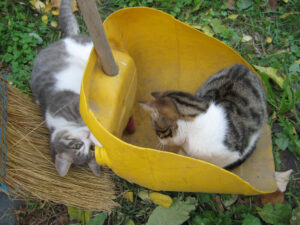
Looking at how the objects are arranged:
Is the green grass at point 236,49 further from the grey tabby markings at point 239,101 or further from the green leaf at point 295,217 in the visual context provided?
the grey tabby markings at point 239,101

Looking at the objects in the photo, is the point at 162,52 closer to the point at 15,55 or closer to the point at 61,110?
the point at 61,110

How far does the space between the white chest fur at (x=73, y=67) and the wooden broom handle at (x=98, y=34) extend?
65 cm

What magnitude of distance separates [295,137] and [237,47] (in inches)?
37.2

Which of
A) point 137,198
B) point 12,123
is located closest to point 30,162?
point 12,123

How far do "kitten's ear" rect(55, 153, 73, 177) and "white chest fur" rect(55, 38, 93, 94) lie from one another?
533mm

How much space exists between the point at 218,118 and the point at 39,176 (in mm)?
1311

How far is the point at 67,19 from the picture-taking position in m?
2.39

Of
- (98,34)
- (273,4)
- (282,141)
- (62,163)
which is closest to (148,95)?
(62,163)

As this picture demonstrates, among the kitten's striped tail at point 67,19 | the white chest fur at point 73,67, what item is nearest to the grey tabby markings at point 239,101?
the white chest fur at point 73,67

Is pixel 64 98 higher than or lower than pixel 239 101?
lower

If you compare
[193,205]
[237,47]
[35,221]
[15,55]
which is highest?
[237,47]

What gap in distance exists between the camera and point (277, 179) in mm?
1934

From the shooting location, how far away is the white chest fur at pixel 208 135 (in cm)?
166

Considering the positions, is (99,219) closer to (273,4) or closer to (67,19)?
(67,19)
